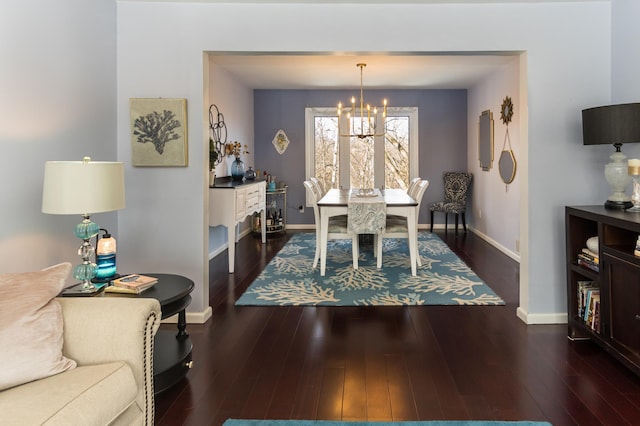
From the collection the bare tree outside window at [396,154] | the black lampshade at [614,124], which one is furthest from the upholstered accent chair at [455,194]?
the black lampshade at [614,124]

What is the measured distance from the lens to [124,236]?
318 centimetres

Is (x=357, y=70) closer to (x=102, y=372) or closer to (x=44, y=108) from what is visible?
(x=44, y=108)

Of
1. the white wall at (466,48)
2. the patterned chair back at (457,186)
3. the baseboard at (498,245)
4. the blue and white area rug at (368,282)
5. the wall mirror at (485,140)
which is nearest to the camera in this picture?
the white wall at (466,48)

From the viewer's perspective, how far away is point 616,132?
2553 millimetres

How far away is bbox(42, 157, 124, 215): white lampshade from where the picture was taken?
1893 mm

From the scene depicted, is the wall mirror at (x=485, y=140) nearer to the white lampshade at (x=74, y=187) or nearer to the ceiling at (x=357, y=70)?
the ceiling at (x=357, y=70)

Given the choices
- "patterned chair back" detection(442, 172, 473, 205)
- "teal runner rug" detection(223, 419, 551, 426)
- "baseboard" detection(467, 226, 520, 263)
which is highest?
"patterned chair back" detection(442, 172, 473, 205)

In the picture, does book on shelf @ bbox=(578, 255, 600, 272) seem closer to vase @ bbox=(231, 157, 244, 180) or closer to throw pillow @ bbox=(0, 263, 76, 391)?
throw pillow @ bbox=(0, 263, 76, 391)

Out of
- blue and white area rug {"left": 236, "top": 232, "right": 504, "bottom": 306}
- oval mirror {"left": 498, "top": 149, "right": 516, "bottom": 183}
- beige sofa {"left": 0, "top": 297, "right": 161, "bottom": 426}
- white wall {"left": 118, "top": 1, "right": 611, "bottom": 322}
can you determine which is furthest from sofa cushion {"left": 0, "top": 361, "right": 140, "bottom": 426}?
oval mirror {"left": 498, "top": 149, "right": 516, "bottom": 183}

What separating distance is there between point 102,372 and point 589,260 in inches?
107

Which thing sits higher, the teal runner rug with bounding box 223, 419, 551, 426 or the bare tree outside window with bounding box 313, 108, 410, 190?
the bare tree outside window with bounding box 313, 108, 410, 190

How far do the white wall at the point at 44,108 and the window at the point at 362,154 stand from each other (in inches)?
195

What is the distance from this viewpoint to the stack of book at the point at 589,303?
261 centimetres

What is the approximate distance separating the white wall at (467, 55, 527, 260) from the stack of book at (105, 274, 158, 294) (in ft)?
12.7
